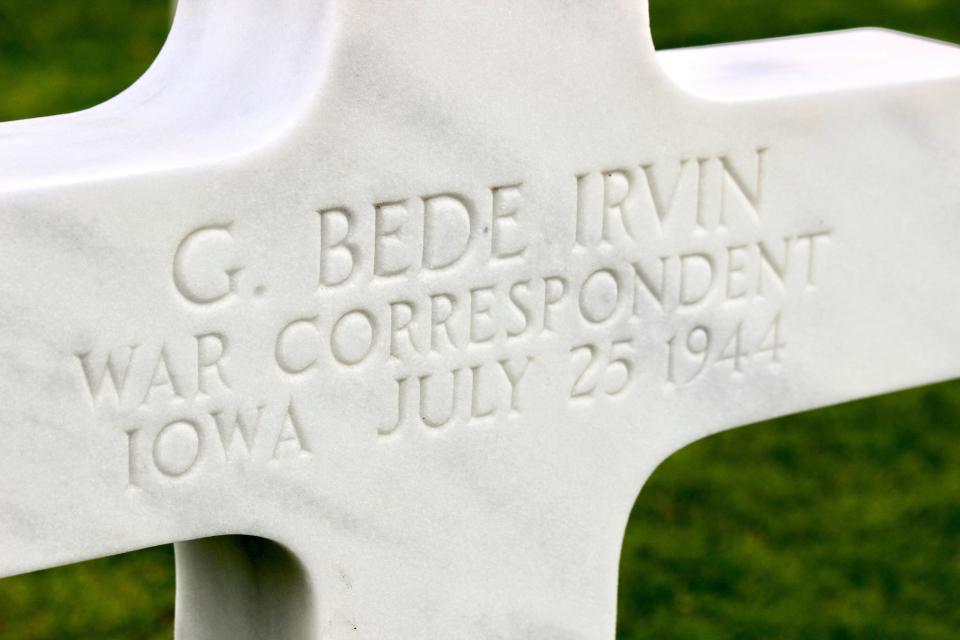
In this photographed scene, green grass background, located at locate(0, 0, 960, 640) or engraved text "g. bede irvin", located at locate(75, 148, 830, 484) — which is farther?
green grass background, located at locate(0, 0, 960, 640)

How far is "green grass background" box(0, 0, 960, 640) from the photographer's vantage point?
3734mm

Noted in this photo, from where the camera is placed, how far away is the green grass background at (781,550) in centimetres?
373

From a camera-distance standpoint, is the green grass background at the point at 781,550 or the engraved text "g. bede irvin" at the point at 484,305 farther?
the green grass background at the point at 781,550

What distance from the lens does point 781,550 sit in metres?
4.03

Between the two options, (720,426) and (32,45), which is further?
(32,45)

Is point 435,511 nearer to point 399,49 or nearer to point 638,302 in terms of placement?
point 638,302

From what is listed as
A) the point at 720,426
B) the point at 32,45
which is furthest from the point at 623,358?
the point at 32,45

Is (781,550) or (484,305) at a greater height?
(484,305)

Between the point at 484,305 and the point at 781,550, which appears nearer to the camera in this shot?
the point at 484,305

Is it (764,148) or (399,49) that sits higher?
(399,49)

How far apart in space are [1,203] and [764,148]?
3.50 feet

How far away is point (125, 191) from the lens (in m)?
1.80

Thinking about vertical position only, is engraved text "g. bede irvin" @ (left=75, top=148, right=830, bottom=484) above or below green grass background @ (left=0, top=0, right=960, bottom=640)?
above

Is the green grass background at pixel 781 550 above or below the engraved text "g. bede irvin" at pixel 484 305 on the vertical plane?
below
